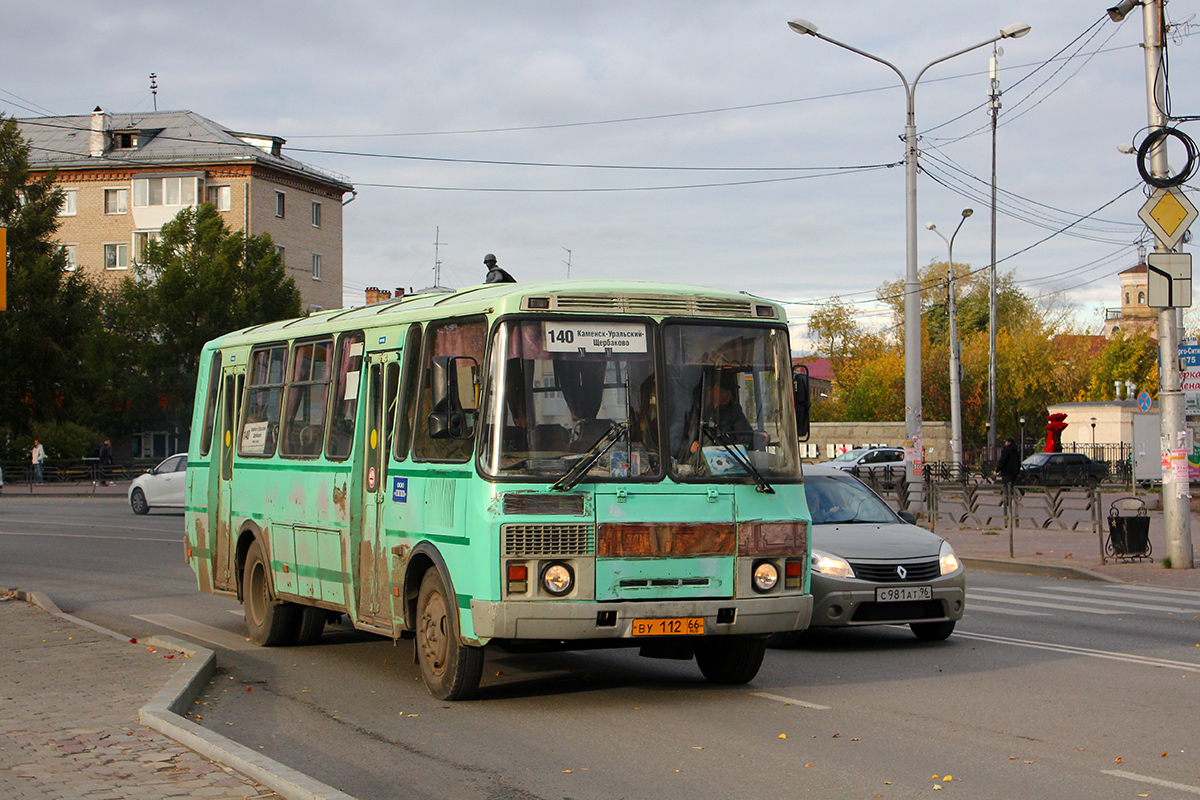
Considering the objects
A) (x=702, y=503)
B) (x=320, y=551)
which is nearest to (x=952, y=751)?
(x=702, y=503)

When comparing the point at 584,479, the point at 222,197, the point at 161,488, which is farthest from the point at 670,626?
the point at 222,197

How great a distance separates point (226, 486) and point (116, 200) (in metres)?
66.6

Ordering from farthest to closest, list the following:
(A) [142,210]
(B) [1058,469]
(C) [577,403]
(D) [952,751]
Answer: (A) [142,210]
(B) [1058,469]
(C) [577,403]
(D) [952,751]

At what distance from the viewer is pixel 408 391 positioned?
9695mm

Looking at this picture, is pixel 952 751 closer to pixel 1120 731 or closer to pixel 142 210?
pixel 1120 731

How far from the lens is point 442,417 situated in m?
8.60

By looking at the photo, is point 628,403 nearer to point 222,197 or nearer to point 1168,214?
point 1168,214

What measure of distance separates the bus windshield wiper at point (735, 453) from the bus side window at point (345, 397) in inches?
121

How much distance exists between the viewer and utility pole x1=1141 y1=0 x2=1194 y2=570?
720 inches

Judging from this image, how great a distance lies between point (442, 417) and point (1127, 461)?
52.7 metres

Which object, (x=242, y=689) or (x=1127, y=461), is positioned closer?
(x=242, y=689)

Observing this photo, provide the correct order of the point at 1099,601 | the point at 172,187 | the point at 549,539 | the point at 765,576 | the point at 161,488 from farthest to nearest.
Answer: the point at 172,187 → the point at 161,488 → the point at 1099,601 → the point at 765,576 → the point at 549,539

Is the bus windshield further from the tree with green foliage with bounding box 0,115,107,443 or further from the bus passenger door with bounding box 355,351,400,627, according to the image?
the tree with green foliage with bounding box 0,115,107,443

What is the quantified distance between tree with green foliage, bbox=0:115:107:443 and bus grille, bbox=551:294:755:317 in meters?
16.9
